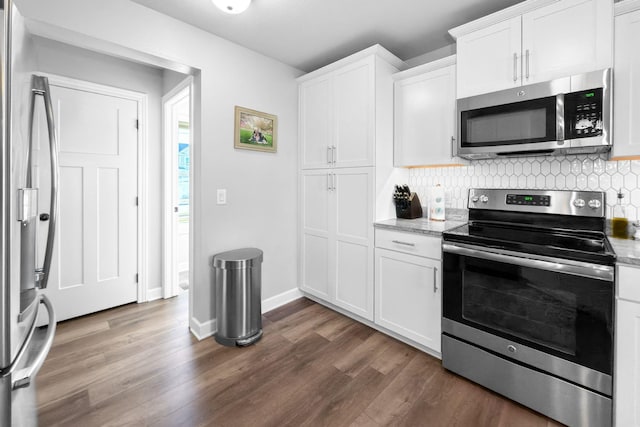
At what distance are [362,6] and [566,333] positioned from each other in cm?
235

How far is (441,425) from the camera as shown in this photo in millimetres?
1529

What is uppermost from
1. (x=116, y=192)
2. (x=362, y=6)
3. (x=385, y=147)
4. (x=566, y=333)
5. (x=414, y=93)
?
(x=362, y=6)

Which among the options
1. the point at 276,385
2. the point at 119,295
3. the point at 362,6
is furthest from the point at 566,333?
the point at 119,295

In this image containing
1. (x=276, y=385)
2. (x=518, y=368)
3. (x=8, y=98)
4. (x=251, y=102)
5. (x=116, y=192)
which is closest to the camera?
(x=8, y=98)

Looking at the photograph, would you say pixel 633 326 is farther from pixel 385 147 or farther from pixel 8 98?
pixel 8 98

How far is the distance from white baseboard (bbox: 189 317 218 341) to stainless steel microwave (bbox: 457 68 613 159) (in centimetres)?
241

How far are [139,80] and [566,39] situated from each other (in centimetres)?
351

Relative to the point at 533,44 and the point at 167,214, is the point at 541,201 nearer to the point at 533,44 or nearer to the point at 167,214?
the point at 533,44

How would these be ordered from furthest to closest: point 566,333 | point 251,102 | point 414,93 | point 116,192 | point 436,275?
point 116,192 < point 251,102 < point 414,93 < point 436,275 < point 566,333

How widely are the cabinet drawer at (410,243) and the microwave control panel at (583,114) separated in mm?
989

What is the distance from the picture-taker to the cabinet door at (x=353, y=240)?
2.50m

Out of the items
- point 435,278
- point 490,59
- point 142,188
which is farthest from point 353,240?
point 142,188

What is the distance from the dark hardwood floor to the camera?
1.58m

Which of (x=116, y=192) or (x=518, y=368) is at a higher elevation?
(x=116, y=192)
